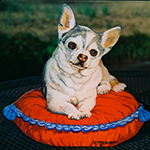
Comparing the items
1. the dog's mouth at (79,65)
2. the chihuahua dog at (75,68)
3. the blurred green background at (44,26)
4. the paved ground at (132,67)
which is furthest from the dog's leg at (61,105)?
the paved ground at (132,67)

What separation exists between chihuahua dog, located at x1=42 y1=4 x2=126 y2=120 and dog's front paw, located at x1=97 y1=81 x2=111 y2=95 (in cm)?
4

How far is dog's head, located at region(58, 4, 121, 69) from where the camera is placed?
3.58 feet

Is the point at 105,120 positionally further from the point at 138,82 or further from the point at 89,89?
the point at 138,82

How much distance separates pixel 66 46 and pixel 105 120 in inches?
14.2

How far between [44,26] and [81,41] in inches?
49.5

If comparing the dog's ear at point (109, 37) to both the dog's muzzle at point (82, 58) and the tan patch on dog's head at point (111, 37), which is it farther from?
the dog's muzzle at point (82, 58)

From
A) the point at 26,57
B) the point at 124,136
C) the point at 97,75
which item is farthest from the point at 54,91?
the point at 26,57

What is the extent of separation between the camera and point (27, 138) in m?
1.28

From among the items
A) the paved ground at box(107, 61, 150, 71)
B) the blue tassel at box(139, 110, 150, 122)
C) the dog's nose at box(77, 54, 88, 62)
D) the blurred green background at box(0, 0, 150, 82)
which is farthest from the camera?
the paved ground at box(107, 61, 150, 71)

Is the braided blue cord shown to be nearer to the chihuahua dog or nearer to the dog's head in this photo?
the chihuahua dog

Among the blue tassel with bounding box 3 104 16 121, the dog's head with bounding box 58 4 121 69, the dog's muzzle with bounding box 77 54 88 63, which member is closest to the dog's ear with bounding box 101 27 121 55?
the dog's head with bounding box 58 4 121 69

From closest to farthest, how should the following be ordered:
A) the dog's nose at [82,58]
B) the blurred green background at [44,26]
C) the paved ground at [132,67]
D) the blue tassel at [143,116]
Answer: the dog's nose at [82,58] → the blue tassel at [143,116] → the blurred green background at [44,26] → the paved ground at [132,67]

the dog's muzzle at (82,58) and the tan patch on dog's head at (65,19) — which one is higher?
the tan patch on dog's head at (65,19)

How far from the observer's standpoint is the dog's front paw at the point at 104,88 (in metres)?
1.25
